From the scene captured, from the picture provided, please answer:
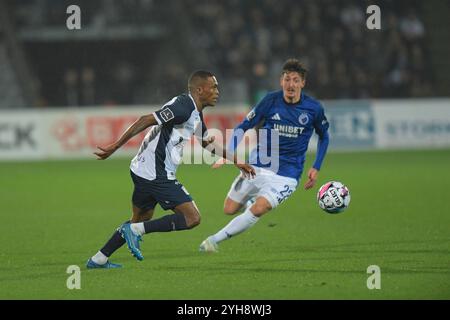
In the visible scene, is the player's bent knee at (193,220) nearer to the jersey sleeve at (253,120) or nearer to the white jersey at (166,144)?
the white jersey at (166,144)

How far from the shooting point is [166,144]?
850 cm

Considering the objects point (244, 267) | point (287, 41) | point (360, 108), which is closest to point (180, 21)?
point (287, 41)

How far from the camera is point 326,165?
1992 cm

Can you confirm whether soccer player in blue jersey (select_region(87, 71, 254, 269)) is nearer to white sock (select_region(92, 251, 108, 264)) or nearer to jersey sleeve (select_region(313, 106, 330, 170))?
white sock (select_region(92, 251, 108, 264))

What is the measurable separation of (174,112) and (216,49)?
61.3ft

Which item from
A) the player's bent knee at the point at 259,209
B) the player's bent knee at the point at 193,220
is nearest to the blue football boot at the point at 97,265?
the player's bent knee at the point at 193,220

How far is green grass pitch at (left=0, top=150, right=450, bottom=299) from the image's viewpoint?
7465 millimetres

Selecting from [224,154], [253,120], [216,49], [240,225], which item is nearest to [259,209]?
[240,225]

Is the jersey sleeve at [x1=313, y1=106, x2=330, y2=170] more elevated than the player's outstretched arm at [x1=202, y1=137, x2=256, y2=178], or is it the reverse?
the jersey sleeve at [x1=313, y1=106, x2=330, y2=170]

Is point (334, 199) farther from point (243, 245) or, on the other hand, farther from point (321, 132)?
point (243, 245)

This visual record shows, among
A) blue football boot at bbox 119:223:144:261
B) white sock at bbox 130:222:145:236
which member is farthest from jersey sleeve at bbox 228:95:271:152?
blue football boot at bbox 119:223:144:261

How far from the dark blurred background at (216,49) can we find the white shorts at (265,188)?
14609 millimetres

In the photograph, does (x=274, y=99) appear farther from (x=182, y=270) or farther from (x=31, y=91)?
(x=31, y=91)

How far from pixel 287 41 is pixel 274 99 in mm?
16763
